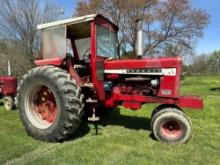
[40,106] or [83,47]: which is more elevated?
[83,47]

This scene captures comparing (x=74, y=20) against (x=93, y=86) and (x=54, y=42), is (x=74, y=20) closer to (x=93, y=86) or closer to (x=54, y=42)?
(x=54, y=42)

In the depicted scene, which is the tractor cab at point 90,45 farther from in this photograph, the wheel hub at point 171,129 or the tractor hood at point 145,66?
the wheel hub at point 171,129

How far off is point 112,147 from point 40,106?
191 centimetres

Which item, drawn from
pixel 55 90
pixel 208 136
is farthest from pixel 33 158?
pixel 208 136

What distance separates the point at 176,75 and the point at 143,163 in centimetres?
189

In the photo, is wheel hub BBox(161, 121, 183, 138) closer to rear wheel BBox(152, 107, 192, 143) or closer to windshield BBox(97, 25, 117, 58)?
rear wheel BBox(152, 107, 192, 143)

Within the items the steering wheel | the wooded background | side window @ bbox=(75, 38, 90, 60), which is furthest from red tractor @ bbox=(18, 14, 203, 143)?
the wooded background

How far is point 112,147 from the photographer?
5488 millimetres

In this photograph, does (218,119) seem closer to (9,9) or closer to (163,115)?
(163,115)

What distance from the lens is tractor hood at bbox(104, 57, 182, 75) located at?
5.85 meters

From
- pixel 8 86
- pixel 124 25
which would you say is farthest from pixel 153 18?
pixel 8 86

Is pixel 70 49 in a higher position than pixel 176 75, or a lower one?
higher

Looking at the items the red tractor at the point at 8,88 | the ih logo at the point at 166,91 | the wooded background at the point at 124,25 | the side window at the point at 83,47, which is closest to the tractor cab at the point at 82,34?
the side window at the point at 83,47

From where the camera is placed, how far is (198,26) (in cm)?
2380
